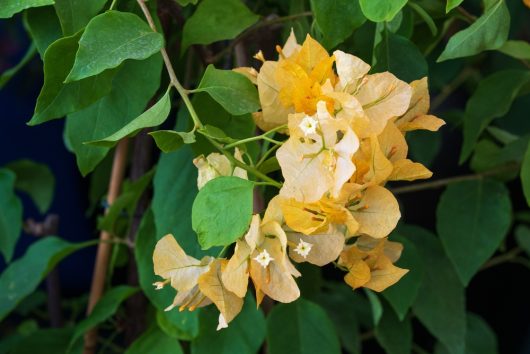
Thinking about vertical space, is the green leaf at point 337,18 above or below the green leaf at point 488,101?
above

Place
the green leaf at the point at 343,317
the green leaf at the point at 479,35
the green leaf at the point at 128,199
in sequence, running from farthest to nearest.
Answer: the green leaf at the point at 343,317 < the green leaf at the point at 128,199 < the green leaf at the point at 479,35

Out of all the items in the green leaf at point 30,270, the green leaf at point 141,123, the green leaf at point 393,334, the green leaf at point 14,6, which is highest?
the green leaf at point 14,6

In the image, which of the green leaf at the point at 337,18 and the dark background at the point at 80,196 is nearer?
the green leaf at the point at 337,18

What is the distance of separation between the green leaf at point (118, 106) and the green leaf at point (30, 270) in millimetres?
240

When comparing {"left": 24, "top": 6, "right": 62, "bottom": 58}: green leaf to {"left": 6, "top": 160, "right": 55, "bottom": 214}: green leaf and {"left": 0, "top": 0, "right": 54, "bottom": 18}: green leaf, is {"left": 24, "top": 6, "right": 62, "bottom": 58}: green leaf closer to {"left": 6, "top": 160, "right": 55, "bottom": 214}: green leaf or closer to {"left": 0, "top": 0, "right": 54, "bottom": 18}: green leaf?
{"left": 0, "top": 0, "right": 54, "bottom": 18}: green leaf

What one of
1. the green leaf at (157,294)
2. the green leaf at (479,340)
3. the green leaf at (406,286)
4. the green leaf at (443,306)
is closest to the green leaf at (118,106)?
the green leaf at (157,294)

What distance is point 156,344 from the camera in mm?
693

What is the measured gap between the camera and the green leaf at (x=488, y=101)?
67cm

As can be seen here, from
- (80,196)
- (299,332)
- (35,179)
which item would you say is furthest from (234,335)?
(80,196)

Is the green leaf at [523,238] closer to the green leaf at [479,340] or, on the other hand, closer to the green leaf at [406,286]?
the green leaf at [479,340]

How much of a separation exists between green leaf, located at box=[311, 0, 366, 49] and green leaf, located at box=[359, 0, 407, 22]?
0.06 meters

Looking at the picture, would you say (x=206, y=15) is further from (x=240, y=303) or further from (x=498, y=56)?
(x=498, y=56)

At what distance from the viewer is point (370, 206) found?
0.40m

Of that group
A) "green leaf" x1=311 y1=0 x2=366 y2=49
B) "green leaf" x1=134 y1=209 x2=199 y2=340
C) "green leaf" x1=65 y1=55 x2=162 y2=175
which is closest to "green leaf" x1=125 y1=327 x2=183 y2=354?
"green leaf" x1=134 y1=209 x2=199 y2=340
